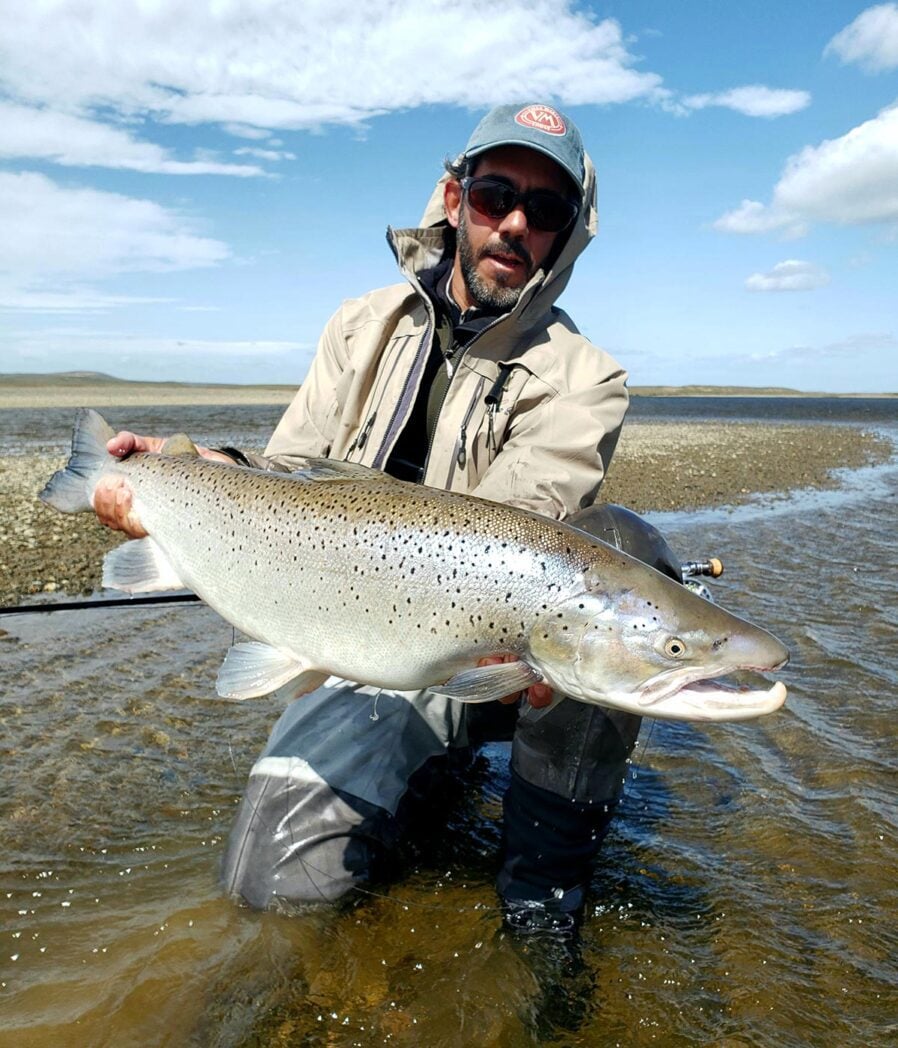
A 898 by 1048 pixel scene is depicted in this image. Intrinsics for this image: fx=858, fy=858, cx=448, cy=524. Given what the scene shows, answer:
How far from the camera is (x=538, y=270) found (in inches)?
164

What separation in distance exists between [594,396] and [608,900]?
86.8 inches

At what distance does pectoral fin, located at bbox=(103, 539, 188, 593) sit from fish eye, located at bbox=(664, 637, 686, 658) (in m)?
2.06

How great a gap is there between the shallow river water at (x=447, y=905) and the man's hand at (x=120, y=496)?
1427 millimetres

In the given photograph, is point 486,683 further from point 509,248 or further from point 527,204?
point 527,204

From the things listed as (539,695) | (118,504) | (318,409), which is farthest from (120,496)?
→ (539,695)

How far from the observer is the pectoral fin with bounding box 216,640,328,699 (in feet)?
10.3

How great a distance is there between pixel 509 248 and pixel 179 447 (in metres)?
1.83

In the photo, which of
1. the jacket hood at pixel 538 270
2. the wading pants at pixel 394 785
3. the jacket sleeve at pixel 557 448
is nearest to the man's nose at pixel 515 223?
the jacket hood at pixel 538 270

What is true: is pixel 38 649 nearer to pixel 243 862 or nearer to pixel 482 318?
pixel 243 862

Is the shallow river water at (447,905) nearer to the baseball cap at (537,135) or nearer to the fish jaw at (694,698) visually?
the fish jaw at (694,698)

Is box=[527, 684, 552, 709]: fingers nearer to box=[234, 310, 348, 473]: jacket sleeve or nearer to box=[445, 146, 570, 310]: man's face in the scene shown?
box=[234, 310, 348, 473]: jacket sleeve

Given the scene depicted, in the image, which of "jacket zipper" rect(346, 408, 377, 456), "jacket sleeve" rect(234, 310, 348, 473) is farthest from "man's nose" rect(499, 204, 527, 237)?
"jacket zipper" rect(346, 408, 377, 456)

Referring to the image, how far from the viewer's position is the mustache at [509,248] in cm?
415

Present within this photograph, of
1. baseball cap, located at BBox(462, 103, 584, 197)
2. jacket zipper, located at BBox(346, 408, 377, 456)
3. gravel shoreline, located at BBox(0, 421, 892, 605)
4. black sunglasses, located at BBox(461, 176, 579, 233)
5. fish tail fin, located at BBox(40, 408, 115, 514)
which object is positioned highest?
baseball cap, located at BBox(462, 103, 584, 197)
